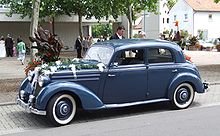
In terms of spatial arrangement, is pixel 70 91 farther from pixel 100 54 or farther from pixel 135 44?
pixel 135 44

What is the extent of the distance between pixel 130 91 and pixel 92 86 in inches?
35.3

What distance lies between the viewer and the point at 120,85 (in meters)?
8.06

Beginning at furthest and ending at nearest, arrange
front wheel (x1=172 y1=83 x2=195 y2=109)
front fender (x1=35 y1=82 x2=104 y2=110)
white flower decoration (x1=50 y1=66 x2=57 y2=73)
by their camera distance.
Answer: front wheel (x1=172 y1=83 x2=195 y2=109) → white flower decoration (x1=50 y1=66 x2=57 y2=73) → front fender (x1=35 y1=82 x2=104 y2=110)

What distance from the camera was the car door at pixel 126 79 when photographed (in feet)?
26.2

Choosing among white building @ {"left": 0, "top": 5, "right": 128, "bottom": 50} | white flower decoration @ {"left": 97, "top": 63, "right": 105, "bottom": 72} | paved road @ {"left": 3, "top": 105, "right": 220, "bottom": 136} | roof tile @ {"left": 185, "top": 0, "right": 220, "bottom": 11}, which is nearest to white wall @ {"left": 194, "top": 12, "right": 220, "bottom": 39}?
roof tile @ {"left": 185, "top": 0, "right": 220, "bottom": 11}

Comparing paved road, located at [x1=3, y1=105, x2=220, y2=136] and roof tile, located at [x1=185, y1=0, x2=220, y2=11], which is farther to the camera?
roof tile, located at [x1=185, y1=0, x2=220, y2=11]

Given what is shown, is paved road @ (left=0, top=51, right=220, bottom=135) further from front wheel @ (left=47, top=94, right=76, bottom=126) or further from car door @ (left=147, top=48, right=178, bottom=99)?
car door @ (left=147, top=48, right=178, bottom=99)

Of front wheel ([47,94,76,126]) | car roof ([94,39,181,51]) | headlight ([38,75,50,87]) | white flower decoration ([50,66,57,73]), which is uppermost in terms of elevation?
car roof ([94,39,181,51])

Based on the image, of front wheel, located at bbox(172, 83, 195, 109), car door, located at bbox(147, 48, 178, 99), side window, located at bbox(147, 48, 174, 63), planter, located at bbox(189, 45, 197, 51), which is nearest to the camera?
car door, located at bbox(147, 48, 178, 99)

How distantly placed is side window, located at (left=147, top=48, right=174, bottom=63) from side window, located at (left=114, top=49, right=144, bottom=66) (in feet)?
0.65

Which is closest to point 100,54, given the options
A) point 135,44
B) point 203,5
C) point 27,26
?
point 135,44

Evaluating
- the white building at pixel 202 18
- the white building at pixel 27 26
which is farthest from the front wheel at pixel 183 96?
the white building at pixel 202 18

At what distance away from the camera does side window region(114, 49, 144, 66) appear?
818cm

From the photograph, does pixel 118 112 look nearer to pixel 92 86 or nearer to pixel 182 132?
pixel 92 86
